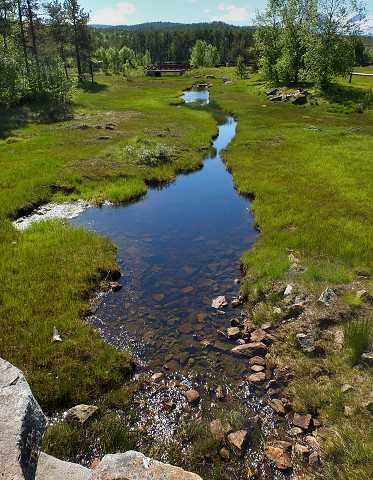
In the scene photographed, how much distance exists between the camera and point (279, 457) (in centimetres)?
844

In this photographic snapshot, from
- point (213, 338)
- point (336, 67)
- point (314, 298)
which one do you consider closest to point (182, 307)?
point (213, 338)

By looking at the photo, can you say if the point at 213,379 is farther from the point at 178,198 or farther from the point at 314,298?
the point at 178,198

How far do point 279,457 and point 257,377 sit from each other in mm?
2512

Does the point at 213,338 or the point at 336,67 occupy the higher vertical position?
the point at 336,67

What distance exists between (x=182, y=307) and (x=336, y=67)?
6597cm

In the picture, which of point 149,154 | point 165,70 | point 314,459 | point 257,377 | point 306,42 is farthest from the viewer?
point 165,70

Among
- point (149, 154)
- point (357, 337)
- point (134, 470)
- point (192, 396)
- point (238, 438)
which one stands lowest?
point (192, 396)

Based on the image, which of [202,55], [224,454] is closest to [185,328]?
[224,454]

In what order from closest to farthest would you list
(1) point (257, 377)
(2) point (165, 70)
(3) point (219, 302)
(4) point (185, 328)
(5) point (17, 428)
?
(5) point (17, 428) → (1) point (257, 377) → (4) point (185, 328) → (3) point (219, 302) → (2) point (165, 70)

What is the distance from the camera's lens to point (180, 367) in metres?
11.3

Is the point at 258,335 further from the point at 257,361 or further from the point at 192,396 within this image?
the point at 192,396

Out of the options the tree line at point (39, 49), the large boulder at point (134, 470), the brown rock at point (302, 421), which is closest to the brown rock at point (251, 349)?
the brown rock at point (302, 421)

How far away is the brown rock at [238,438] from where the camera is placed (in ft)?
28.4

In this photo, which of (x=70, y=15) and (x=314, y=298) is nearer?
(x=314, y=298)
